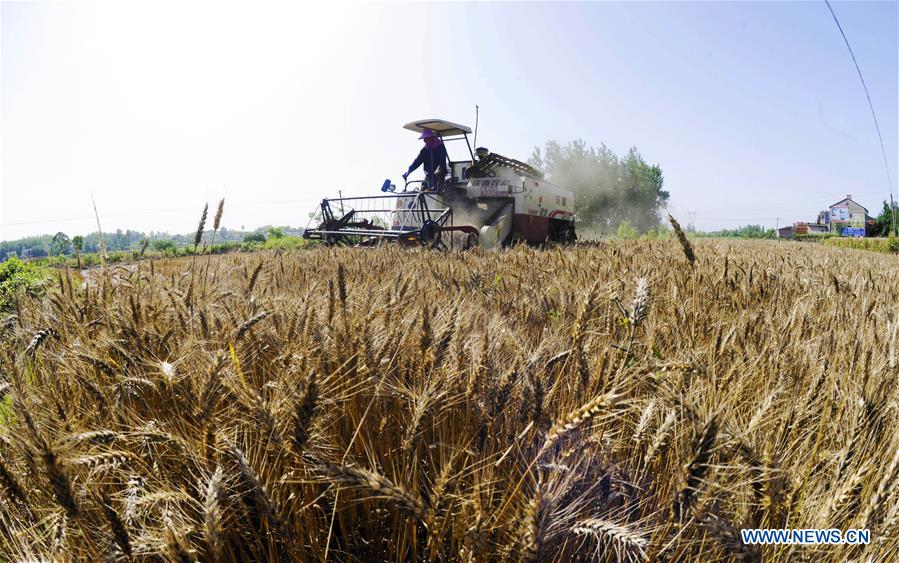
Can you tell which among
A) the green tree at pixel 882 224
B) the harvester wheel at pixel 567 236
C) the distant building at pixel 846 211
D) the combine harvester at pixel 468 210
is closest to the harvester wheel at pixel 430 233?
the combine harvester at pixel 468 210

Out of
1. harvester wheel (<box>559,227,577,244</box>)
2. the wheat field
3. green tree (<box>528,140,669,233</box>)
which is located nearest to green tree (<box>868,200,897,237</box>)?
green tree (<box>528,140,669,233</box>)

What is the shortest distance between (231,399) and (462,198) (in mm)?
9677

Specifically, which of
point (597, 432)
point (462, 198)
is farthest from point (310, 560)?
point (462, 198)

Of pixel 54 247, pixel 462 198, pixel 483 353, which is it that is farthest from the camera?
pixel 462 198

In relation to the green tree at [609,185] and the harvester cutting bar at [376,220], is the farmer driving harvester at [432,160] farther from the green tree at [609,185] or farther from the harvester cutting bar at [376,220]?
the green tree at [609,185]

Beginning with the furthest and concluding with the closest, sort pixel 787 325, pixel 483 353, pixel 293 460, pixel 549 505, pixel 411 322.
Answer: pixel 787 325 < pixel 411 322 < pixel 483 353 < pixel 293 460 < pixel 549 505

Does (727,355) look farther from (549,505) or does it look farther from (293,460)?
(293,460)

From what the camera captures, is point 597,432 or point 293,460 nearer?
point 293,460

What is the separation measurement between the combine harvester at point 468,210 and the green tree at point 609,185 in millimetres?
36533

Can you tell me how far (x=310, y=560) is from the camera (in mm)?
1032

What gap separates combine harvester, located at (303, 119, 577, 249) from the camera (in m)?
9.06

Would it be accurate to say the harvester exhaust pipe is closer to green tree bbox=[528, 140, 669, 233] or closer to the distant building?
green tree bbox=[528, 140, 669, 233]

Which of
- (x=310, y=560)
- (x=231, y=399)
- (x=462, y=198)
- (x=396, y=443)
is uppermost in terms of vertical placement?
(x=462, y=198)

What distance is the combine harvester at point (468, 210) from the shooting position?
357 inches
